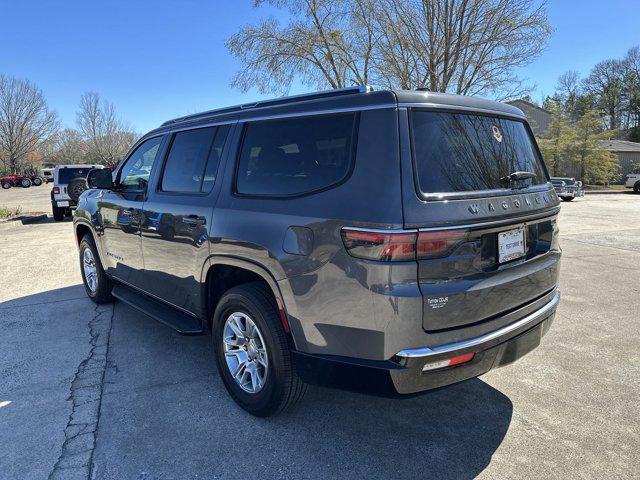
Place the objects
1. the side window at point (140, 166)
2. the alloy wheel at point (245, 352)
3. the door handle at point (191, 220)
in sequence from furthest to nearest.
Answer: the side window at point (140, 166) < the door handle at point (191, 220) < the alloy wheel at point (245, 352)

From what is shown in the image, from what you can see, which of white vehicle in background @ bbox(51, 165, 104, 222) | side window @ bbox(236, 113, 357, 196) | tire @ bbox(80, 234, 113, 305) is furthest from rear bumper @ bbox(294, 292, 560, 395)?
white vehicle in background @ bbox(51, 165, 104, 222)

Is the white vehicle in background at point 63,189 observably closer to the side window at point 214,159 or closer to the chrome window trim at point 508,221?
the side window at point 214,159

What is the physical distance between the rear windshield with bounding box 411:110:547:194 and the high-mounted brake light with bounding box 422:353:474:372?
853 millimetres

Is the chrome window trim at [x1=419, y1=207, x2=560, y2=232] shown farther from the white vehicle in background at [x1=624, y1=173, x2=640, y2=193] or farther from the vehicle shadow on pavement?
the white vehicle in background at [x1=624, y1=173, x2=640, y2=193]

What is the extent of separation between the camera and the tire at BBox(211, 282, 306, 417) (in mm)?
2617

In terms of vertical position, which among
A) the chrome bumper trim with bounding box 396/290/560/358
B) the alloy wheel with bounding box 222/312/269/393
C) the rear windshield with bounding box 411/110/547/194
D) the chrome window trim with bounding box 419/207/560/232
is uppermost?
the rear windshield with bounding box 411/110/547/194

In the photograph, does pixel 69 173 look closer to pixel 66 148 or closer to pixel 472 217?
pixel 472 217

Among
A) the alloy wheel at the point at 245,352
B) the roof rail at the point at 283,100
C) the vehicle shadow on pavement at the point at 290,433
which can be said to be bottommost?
the vehicle shadow on pavement at the point at 290,433

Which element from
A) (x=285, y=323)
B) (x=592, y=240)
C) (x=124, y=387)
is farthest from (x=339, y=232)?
(x=592, y=240)

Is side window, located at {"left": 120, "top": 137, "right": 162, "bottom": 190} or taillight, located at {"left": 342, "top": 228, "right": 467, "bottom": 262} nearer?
taillight, located at {"left": 342, "top": 228, "right": 467, "bottom": 262}

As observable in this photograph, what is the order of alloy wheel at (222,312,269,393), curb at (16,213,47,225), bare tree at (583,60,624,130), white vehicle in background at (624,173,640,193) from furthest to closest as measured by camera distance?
1. bare tree at (583,60,624,130)
2. white vehicle in background at (624,173,640,193)
3. curb at (16,213,47,225)
4. alloy wheel at (222,312,269,393)

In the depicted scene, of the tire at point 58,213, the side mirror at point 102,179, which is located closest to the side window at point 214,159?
the side mirror at point 102,179

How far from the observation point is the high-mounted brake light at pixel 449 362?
7.16 ft

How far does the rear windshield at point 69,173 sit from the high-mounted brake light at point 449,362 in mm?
14980
